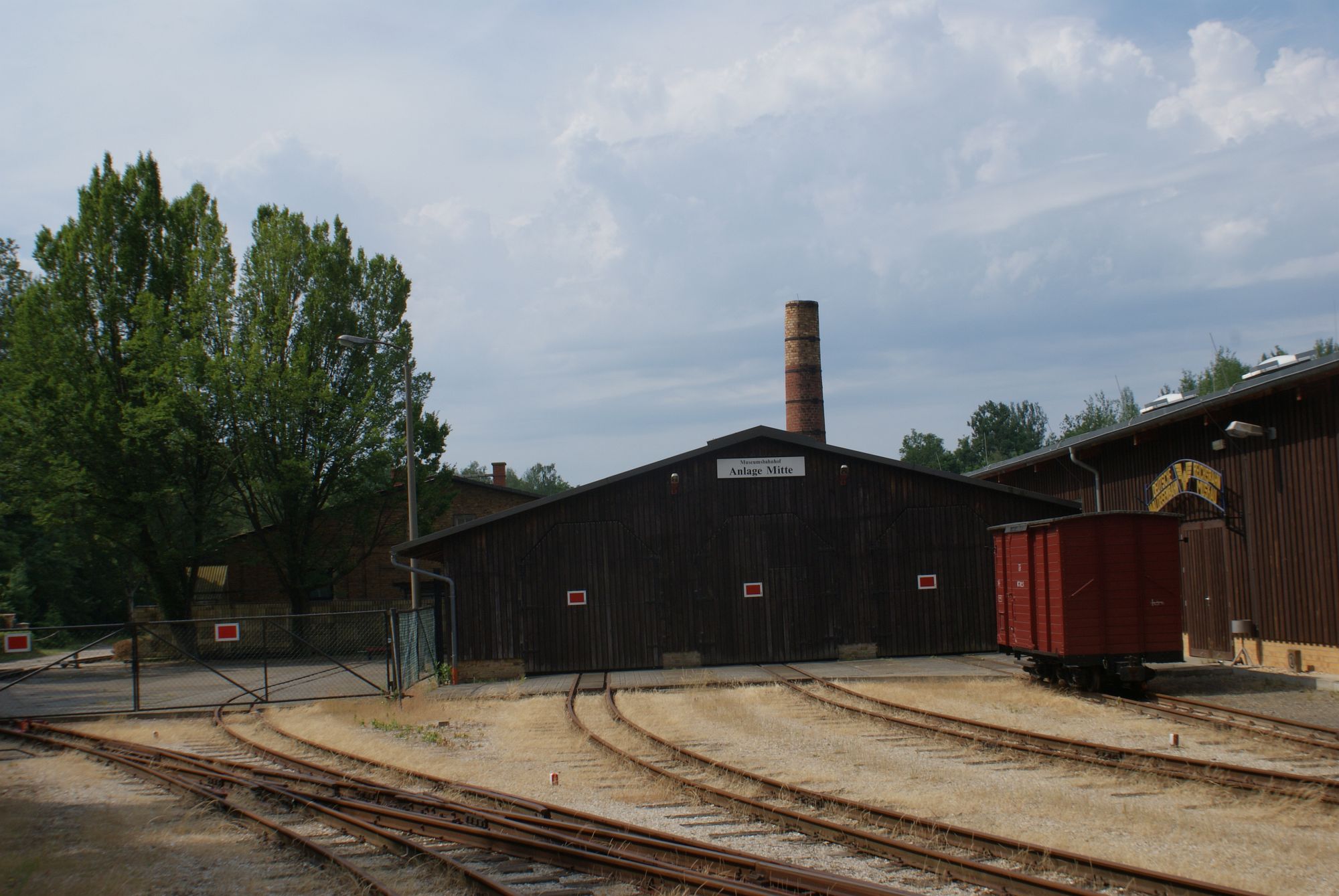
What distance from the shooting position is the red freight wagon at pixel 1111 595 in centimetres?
1741

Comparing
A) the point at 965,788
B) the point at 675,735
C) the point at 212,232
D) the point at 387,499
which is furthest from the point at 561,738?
the point at 212,232

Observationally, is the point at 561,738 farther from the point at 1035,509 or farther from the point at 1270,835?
the point at 1035,509

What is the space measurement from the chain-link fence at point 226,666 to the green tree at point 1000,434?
83.4m

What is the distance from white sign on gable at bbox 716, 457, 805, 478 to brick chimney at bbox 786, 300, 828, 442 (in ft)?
46.6

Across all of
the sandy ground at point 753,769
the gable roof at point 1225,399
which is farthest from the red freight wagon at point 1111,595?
the gable roof at point 1225,399

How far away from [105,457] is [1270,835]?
123 ft

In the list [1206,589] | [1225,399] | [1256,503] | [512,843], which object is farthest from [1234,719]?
[512,843]

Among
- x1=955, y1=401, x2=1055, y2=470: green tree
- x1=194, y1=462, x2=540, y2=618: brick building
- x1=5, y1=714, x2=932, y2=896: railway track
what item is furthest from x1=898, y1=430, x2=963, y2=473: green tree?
x1=5, y1=714, x2=932, y2=896: railway track

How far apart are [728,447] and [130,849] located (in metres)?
16.8

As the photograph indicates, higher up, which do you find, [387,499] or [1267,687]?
[387,499]

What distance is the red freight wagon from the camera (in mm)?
17406

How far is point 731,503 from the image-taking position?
25.0m

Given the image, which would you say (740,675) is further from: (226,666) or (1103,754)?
(226,666)

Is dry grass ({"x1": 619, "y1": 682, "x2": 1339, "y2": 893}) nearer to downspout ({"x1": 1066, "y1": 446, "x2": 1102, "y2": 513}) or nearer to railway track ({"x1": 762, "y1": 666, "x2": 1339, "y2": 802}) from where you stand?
railway track ({"x1": 762, "y1": 666, "x2": 1339, "y2": 802})
